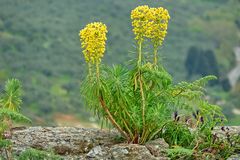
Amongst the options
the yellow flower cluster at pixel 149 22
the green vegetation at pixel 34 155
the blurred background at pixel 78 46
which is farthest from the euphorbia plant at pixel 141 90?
Result: the blurred background at pixel 78 46

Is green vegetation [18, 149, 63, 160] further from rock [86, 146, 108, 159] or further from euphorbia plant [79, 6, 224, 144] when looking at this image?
euphorbia plant [79, 6, 224, 144]

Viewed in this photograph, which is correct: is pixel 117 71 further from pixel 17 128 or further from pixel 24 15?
pixel 24 15

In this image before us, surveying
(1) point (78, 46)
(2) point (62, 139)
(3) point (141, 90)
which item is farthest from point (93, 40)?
(1) point (78, 46)

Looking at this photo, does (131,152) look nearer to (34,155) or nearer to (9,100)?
(34,155)

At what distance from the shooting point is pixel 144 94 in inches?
307

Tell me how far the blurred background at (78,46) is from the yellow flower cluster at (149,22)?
50.3 metres

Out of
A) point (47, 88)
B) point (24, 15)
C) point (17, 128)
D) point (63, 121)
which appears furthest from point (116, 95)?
point (24, 15)

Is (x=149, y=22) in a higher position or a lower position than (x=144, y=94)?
higher

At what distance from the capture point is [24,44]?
82438mm

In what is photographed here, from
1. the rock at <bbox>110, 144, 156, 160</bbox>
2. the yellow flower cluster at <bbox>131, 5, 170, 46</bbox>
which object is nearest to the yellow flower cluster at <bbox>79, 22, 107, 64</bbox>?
the yellow flower cluster at <bbox>131, 5, 170, 46</bbox>

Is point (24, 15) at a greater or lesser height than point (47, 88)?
greater

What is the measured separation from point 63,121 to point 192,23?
46.2m

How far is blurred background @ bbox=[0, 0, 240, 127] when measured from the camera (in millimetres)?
66375

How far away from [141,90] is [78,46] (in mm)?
77910
